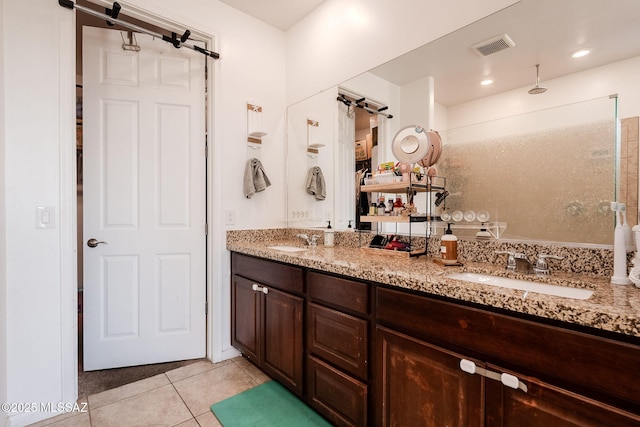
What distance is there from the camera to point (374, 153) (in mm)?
2115

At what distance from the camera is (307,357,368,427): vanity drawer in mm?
1365

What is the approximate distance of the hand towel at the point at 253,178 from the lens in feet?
8.04

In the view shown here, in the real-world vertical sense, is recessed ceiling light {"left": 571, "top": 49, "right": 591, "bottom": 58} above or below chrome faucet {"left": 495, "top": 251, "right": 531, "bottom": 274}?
above

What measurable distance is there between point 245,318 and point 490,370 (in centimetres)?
164

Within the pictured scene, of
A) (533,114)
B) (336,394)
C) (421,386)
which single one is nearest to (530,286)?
(421,386)

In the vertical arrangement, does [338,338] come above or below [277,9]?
below

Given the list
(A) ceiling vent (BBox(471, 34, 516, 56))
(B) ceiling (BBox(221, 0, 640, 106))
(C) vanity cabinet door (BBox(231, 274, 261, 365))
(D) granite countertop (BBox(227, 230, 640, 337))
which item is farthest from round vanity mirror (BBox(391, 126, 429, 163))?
(C) vanity cabinet door (BBox(231, 274, 261, 365))

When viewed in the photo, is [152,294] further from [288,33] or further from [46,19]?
[288,33]

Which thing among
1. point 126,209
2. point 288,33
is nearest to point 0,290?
point 126,209

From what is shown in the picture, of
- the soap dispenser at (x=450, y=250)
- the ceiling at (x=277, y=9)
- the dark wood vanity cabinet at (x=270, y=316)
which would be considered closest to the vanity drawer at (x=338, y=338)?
the dark wood vanity cabinet at (x=270, y=316)

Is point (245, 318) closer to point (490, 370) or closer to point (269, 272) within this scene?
point (269, 272)

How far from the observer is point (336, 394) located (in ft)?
4.87

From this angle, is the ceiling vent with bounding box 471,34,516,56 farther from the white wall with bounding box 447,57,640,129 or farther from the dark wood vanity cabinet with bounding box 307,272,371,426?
the dark wood vanity cabinet with bounding box 307,272,371,426

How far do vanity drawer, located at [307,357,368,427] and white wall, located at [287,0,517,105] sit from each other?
1.89 metres
